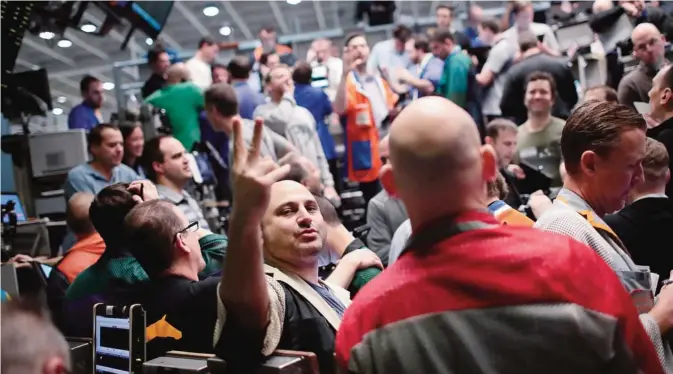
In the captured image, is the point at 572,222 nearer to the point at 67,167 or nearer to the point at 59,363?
the point at 59,363

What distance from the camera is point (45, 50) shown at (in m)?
16.4

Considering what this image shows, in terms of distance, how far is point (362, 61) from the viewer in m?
6.36

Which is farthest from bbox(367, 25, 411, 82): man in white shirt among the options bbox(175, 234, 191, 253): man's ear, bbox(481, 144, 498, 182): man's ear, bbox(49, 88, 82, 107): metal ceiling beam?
bbox(49, 88, 82, 107): metal ceiling beam

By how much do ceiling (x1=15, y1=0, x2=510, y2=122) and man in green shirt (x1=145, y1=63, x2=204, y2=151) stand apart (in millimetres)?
8277

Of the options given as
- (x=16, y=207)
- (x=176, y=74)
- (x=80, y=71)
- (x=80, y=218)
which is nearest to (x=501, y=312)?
(x=80, y=218)

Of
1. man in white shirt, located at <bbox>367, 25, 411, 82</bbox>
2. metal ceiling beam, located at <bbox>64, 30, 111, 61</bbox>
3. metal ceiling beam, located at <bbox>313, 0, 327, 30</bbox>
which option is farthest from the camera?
metal ceiling beam, located at <bbox>64, 30, 111, 61</bbox>

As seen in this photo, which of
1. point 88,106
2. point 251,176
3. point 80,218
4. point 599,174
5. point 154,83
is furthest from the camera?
point 154,83

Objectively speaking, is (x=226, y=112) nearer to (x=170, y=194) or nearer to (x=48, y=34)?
(x=170, y=194)

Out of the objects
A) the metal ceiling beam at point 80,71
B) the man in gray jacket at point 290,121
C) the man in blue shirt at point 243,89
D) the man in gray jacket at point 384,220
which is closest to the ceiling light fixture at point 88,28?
the man in blue shirt at point 243,89

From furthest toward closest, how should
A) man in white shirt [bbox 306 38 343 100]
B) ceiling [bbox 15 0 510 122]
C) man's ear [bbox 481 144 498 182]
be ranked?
ceiling [bbox 15 0 510 122] < man in white shirt [bbox 306 38 343 100] < man's ear [bbox 481 144 498 182]

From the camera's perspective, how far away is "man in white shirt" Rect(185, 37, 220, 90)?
27.1 ft

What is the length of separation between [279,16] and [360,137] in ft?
35.1

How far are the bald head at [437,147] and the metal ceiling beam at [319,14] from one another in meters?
14.4

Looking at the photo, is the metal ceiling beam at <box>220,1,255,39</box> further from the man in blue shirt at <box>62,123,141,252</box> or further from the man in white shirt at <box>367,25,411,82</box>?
the man in blue shirt at <box>62,123,141,252</box>
